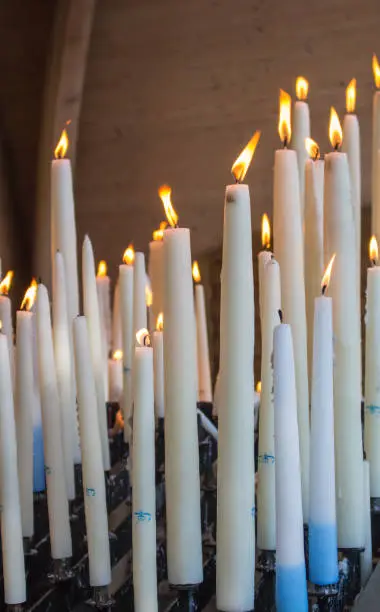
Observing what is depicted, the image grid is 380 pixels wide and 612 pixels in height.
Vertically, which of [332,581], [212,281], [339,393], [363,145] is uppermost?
[363,145]

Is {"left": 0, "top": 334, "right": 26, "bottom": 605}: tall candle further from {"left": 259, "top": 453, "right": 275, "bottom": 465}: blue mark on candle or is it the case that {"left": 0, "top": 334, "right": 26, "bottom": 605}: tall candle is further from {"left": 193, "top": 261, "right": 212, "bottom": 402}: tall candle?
{"left": 193, "top": 261, "right": 212, "bottom": 402}: tall candle

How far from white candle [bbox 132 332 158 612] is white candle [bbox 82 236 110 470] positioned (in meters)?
0.26

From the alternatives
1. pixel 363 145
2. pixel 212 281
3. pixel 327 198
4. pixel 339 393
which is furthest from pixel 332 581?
pixel 212 281

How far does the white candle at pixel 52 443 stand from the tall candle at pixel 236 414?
6.4 inches

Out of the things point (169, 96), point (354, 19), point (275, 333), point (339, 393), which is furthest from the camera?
point (169, 96)

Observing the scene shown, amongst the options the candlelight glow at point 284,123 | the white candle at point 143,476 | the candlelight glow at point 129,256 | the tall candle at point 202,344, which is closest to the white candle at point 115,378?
the tall candle at point 202,344

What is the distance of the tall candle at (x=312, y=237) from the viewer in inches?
32.6

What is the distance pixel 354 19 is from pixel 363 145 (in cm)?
37

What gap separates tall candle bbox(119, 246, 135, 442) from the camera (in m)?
0.99

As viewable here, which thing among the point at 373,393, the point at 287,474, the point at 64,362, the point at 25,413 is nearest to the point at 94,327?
the point at 64,362

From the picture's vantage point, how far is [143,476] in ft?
2.16

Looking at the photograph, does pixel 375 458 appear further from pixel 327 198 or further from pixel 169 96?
pixel 169 96

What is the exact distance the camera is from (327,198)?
73 cm

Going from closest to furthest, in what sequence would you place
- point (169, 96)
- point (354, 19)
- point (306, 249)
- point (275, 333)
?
point (275, 333)
point (306, 249)
point (354, 19)
point (169, 96)
